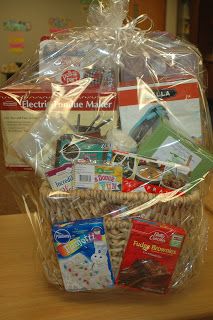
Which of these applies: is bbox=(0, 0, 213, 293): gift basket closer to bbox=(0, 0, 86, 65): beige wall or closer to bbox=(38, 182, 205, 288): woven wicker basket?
bbox=(38, 182, 205, 288): woven wicker basket

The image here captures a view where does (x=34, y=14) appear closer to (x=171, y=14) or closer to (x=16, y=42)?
(x=16, y=42)

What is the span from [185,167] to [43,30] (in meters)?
4.78

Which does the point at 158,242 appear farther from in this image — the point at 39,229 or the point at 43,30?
the point at 43,30

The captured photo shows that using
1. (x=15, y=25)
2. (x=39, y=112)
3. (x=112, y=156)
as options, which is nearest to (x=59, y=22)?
(x=15, y=25)

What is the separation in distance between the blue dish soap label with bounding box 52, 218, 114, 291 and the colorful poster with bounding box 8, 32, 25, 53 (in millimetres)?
4732

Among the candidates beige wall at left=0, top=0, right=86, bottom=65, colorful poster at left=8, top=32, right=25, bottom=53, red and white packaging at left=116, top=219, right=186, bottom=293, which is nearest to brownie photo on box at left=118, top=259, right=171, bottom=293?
red and white packaging at left=116, top=219, right=186, bottom=293

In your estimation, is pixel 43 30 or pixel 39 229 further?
pixel 43 30

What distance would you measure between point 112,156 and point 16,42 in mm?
4708

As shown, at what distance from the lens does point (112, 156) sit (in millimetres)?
550

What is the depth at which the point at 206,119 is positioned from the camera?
693 mm

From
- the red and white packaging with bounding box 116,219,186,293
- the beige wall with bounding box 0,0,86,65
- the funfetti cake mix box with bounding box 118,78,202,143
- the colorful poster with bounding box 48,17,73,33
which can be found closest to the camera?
the red and white packaging with bounding box 116,219,186,293

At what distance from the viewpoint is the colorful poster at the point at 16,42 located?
4781mm

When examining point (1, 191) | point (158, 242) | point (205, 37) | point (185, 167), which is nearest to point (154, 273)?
point (158, 242)

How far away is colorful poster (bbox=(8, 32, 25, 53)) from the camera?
4.78 meters
